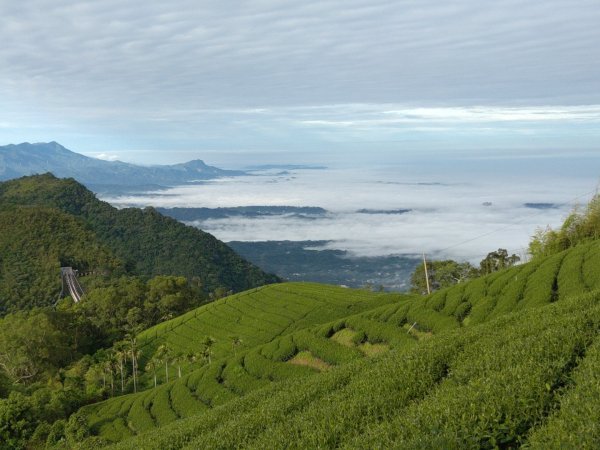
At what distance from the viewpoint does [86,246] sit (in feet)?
366

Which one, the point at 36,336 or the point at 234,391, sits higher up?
the point at 234,391

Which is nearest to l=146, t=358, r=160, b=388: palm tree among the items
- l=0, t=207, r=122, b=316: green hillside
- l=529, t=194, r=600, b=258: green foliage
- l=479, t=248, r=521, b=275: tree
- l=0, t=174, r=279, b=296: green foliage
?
l=529, t=194, r=600, b=258: green foliage

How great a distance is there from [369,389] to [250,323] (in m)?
39.2

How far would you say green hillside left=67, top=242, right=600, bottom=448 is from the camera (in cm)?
976

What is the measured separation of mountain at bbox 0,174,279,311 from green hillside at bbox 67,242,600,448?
224ft

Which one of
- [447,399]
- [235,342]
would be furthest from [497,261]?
[447,399]

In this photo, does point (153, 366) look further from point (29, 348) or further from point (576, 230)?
point (576, 230)

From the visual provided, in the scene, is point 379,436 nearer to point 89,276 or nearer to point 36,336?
point 36,336

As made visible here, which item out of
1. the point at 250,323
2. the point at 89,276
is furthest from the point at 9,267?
the point at 250,323

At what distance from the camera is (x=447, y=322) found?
1087 inches

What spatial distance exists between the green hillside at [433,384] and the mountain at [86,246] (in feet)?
224

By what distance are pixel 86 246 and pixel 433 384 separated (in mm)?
109333

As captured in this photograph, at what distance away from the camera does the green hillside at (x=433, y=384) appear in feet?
32.0

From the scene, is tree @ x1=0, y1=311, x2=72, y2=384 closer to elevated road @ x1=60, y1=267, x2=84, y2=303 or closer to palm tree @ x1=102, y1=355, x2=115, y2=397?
palm tree @ x1=102, y1=355, x2=115, y2=397
